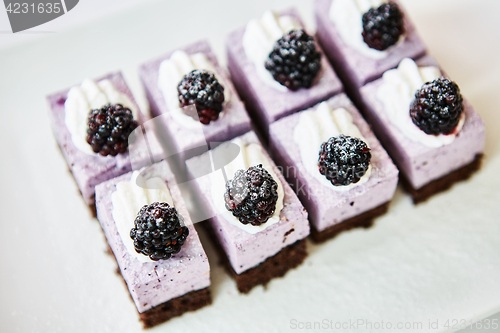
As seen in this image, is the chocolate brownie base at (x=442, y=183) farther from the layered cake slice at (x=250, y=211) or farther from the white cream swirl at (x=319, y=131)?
the layered cake slice at (x=250, y=211)

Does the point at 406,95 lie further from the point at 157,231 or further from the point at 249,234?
the point at 157,231

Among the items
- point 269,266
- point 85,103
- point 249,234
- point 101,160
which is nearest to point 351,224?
point 269,266

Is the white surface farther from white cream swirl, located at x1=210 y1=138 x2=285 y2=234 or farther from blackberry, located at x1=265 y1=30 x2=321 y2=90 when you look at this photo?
blackberry, located at x1=265 y1=30 x2=321 y2=90

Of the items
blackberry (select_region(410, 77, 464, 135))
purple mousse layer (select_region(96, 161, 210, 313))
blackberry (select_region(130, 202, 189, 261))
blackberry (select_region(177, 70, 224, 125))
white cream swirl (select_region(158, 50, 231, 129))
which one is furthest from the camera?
white cream swirl (select_region(158, 50, 231, 129))

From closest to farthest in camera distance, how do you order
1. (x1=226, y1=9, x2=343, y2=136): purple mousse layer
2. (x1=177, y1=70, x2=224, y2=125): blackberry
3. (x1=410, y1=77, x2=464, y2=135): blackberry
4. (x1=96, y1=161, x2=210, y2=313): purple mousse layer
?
1. (x1=96, y1=161, x2=210, y2=313): purple mousse layer
2. (x1=410, y1=77, x2=464, y2=135): blackberry
3. (x1=177, y1=70, x2=224, y2=125): blackberry
4. (x1=226, y1=9, x2=343, y2=136): purple mousse layer

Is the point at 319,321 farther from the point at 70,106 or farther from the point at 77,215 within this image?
the point at 70,106

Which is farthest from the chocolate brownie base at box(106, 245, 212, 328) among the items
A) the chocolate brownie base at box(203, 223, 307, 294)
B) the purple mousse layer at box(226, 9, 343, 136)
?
the purple mousse layer at box(226, 9, 343, 136)
